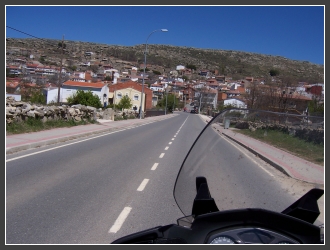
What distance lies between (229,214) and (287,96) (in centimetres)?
1469

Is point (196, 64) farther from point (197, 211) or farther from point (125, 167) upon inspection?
point (197, 211)

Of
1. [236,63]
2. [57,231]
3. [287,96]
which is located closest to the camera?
[57,231]

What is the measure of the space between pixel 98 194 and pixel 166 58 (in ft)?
324

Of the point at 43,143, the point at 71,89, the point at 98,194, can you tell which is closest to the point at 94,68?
the point at 71,89

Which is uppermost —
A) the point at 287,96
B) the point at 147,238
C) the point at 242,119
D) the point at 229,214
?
the point at 287,96

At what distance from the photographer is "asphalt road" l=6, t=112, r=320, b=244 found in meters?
3.43

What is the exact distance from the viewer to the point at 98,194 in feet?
23.3

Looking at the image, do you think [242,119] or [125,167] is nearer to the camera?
[242,119]

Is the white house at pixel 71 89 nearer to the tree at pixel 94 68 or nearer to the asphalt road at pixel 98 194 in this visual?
the tree at pixel 94 68

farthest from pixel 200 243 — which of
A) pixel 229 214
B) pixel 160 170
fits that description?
pixel 160 170

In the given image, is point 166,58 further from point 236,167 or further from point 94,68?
point 236,167

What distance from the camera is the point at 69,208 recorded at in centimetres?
602

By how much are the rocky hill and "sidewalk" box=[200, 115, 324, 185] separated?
6.68 meters

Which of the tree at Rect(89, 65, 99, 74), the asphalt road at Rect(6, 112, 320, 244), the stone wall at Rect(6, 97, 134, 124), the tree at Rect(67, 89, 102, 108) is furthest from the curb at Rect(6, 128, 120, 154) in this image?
the tree at Rect(89, 65, 99, 74)
